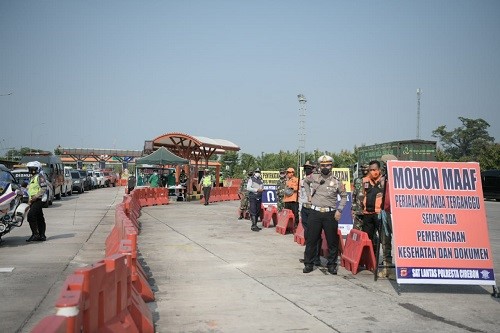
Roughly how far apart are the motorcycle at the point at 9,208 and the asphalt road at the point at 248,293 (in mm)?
531

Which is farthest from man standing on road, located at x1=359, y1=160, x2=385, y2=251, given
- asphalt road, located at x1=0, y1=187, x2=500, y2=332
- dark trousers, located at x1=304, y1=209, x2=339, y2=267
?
asphalt road, located at x1=0, y1=187, x2=500, y2=332

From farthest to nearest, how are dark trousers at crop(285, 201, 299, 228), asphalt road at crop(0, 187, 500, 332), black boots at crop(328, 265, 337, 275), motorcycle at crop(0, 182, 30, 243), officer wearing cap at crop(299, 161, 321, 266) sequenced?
dark trousers at crop(285, 201, 299, 228) < motorcycle at crop(0, 182, 30, 243) < officer wearing cap at crop(299, 161, 321, 266) < black boots at crop(328, 265, 337, 275) < asphalt road at crop(0, 187, 500, 332)

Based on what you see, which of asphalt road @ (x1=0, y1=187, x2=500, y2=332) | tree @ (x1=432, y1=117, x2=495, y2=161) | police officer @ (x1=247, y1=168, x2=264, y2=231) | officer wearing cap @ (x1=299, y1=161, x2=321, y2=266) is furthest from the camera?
tree @ (x1=432, y1=117, x2=495, y2=161)

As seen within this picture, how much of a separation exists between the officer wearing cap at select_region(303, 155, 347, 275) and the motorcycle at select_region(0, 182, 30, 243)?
727cm

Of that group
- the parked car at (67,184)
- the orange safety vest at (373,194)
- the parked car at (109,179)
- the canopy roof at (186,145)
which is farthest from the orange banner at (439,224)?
the parked car at (109,179)

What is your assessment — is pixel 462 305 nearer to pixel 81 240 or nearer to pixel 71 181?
pixel 81 240

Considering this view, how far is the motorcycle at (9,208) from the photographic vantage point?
495 inches

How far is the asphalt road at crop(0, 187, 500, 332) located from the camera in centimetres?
615

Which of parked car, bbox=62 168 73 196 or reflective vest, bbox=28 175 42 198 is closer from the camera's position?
reflective vest, bbox=28 175 42 198

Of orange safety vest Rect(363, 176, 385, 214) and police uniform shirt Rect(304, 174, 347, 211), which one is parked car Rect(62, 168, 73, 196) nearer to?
police uniform shirt Rect(304, 174, 347, 211)

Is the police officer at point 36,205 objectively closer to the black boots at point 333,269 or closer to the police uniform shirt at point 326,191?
the police uniform shirt at point 326,191

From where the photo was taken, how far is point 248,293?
7.63 meters

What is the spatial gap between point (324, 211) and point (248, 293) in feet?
7.54

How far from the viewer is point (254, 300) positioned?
7.20 metres
